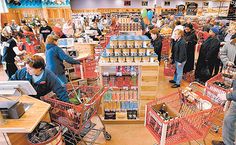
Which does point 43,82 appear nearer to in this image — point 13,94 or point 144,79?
point 13,94

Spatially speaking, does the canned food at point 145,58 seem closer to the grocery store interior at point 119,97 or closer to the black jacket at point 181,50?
the grocery store interior at point 119,97

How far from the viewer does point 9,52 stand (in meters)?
4.98

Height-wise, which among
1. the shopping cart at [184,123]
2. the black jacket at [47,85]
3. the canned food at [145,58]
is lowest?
the shopping cart at [184,123]

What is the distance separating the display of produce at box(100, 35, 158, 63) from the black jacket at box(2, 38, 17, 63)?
3154 millimetres

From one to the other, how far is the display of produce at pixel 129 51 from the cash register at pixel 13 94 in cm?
165

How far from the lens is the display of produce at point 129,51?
3330 mm

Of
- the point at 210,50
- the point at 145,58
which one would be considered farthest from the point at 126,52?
the point at 210,50

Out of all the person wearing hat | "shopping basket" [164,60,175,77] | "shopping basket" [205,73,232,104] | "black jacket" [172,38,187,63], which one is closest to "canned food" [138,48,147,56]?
"shopping basket" [205,73,232,104]

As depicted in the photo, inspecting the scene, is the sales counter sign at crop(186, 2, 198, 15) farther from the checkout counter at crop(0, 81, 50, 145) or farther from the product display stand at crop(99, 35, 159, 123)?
the checkout counter at crop(0, 81, 50, 145)

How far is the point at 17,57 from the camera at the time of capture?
16.9 ft

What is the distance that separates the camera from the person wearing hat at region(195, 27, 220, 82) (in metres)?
4.90

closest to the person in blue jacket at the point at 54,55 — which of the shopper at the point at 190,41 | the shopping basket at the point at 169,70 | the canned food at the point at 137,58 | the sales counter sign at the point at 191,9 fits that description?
the canned food at the point at 137,58

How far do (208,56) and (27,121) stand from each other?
489cm

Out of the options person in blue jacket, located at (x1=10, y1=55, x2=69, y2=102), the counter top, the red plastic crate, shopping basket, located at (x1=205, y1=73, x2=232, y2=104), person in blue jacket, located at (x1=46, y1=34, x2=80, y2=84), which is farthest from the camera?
the red plastic crate
